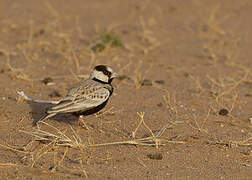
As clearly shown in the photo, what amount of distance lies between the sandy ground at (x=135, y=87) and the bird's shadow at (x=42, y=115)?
0.02 m

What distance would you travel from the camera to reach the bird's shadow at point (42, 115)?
629 centimetres

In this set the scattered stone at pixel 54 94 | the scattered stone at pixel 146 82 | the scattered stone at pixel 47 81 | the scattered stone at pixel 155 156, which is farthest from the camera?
the scattered stone at pixel 146 82

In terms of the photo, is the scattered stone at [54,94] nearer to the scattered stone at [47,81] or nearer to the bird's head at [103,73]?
the scattered stone at [47,81]

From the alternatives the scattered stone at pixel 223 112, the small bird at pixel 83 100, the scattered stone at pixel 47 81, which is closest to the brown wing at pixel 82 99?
the small bird at pixel 83 100

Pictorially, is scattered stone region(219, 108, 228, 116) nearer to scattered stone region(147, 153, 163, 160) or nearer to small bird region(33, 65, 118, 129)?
small bird region(33, 65, 118, 129)

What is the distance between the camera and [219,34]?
1106 centimetres

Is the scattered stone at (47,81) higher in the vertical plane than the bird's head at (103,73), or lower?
higher

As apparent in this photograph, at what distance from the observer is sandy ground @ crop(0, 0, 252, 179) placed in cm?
496

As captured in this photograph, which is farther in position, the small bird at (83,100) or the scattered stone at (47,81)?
the scattered stone at (47,81)

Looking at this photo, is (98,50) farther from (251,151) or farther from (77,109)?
(251,151)

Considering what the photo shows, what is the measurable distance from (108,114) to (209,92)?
5.98ft

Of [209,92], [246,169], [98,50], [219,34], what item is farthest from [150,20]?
[246,169]

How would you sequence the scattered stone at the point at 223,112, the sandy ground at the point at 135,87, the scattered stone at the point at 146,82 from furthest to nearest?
1. the scattered stone at the point at 146,82
2. the scattered stone at the point at 223,112
3. the sandy ground at the point at 135,87

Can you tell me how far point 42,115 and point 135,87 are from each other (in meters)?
1.87
